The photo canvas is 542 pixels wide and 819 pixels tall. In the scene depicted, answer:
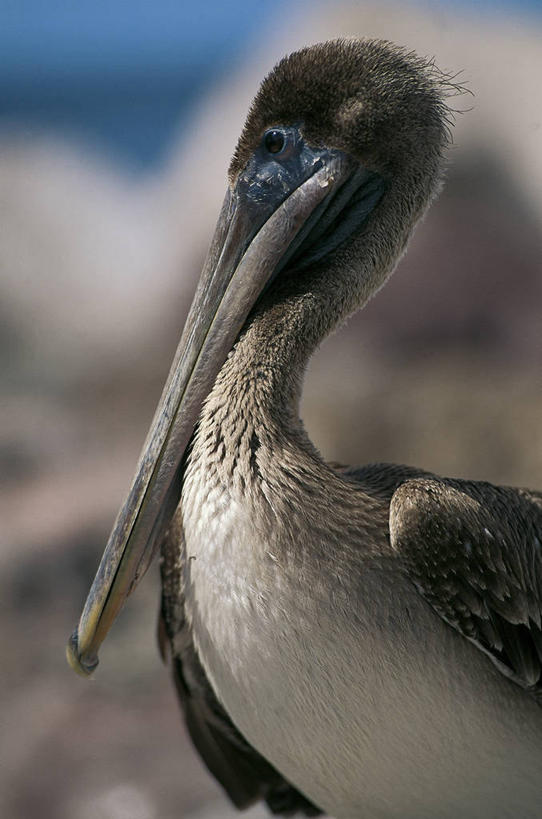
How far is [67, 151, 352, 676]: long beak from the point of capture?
2.14 meters

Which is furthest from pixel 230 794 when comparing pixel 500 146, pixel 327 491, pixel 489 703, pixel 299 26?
pixel 299 26

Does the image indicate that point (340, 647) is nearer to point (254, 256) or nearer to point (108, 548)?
point (108, 548)

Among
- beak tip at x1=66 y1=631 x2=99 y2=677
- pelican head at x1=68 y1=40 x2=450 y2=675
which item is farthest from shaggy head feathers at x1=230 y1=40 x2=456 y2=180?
beak tip at x1=66 y1=631 x2=99 y2=677

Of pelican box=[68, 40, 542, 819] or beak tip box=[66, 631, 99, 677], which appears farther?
beak tip box=[66, 631, 99, 677]

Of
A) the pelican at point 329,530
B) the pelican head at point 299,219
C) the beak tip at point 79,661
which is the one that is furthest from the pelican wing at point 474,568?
the beak tip at point 79,661

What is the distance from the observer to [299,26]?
20.1 feet

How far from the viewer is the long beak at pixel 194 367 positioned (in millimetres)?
2137

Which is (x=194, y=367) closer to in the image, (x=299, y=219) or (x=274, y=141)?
(x=299, y=219)

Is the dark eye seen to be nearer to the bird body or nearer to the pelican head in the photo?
the pelican head

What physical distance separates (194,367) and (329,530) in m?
0.49

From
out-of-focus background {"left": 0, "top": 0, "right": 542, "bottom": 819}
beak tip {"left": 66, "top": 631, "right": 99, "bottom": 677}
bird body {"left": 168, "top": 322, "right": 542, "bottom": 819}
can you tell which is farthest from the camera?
out-of-focus background {"left": 0, "top": 0, "right": 542, "bottom": 819}

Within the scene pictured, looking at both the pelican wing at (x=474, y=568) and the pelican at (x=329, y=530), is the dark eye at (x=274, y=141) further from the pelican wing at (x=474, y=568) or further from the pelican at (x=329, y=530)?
→ the pelican wing at (x=474, y=568)

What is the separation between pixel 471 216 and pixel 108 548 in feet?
13.0

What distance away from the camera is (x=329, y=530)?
2.00 metres
